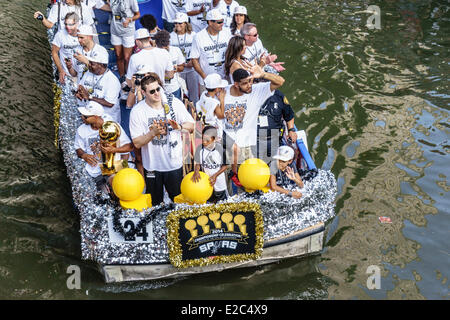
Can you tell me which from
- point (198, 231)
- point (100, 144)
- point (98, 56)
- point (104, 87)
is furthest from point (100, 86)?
point (198, 231)

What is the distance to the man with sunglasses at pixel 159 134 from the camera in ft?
19.9

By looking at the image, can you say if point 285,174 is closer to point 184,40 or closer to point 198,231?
point 198,231

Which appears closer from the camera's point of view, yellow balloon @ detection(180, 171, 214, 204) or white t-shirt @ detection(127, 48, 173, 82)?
yellow balloon @ detection(180, 171, 214, 204)

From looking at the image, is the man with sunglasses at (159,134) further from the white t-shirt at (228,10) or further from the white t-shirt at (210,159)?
the white t-shirt at (228,10)

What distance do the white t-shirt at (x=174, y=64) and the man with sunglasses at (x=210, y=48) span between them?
0.21m

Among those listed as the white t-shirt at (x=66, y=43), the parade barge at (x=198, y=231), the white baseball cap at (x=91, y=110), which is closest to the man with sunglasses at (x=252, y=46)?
the parade barge at (x=198, y=231)

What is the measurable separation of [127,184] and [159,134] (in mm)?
720

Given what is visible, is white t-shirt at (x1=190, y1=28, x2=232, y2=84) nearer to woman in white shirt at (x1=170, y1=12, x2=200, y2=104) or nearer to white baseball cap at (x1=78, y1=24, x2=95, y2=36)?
woman in white shirt at (x1=170, y1=12, x2=200, y2=104)

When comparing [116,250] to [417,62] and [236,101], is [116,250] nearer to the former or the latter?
[236,101]

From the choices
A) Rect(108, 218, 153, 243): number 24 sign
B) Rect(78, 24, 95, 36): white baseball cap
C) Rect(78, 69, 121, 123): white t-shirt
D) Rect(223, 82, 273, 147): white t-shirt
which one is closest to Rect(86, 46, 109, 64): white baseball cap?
Rect(78, 69, 121, 123): white t-shirt

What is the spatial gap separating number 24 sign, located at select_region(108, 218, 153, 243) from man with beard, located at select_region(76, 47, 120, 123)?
7.06 ft

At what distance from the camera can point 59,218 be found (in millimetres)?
8508

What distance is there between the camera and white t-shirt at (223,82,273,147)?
272 inches
